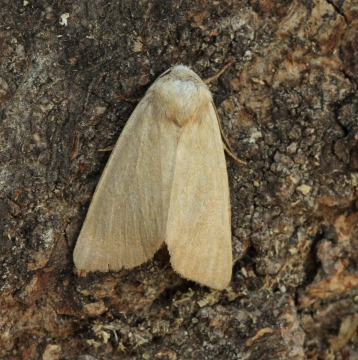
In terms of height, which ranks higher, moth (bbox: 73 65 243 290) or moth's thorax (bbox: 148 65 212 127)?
moth's thorax (bbox: 148 65 212 127)

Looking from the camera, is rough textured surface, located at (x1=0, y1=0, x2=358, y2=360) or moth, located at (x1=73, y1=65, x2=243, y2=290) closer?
rough textured surface, located at (x1=0, y1=0, x2=358, y2=360)

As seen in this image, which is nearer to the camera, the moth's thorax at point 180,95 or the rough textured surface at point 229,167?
the rough textured surface at point 229,167

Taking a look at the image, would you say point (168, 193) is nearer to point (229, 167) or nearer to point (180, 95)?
point (229, 167)

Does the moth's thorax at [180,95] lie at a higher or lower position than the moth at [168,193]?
higher
